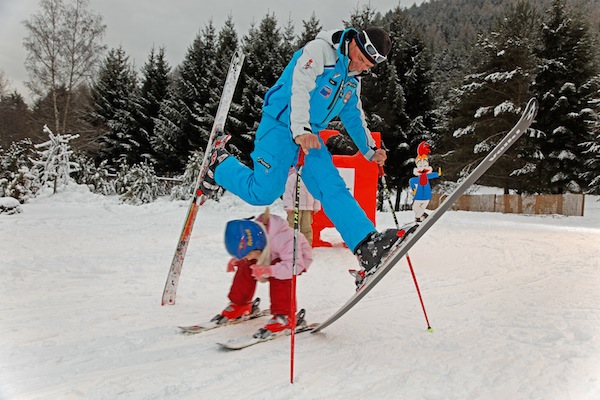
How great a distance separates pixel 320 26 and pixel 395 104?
6.16 m

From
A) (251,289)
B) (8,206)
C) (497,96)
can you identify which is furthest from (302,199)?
(497,96)

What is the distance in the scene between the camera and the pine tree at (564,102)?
1852 centimetres

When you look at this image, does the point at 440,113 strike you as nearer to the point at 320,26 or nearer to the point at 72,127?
the point at 320,26

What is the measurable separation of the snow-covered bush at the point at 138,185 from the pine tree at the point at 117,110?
8.41m

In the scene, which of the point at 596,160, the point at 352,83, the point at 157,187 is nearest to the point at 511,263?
the point at 352,83

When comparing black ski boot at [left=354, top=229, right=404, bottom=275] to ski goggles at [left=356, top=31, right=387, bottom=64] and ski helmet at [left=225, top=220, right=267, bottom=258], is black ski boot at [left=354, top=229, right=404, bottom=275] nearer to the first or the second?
ski helmet at [left=225, top=220, right=267, bottom=258]

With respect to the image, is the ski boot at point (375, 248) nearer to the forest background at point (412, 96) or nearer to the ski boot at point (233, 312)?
the ski boot at point (233, 312)

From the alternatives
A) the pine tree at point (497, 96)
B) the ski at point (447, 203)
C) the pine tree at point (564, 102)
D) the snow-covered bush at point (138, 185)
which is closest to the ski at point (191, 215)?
the ski at point (447, 203)

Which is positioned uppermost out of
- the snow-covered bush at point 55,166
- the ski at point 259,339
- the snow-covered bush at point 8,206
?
the snow-covered bush at point 55,166

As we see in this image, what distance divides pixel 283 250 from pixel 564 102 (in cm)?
1980

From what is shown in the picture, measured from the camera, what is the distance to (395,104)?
18.6 metres

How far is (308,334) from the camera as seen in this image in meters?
2.46

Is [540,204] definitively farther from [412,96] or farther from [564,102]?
[412,96]

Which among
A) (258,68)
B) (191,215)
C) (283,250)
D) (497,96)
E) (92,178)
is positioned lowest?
(283,250)
